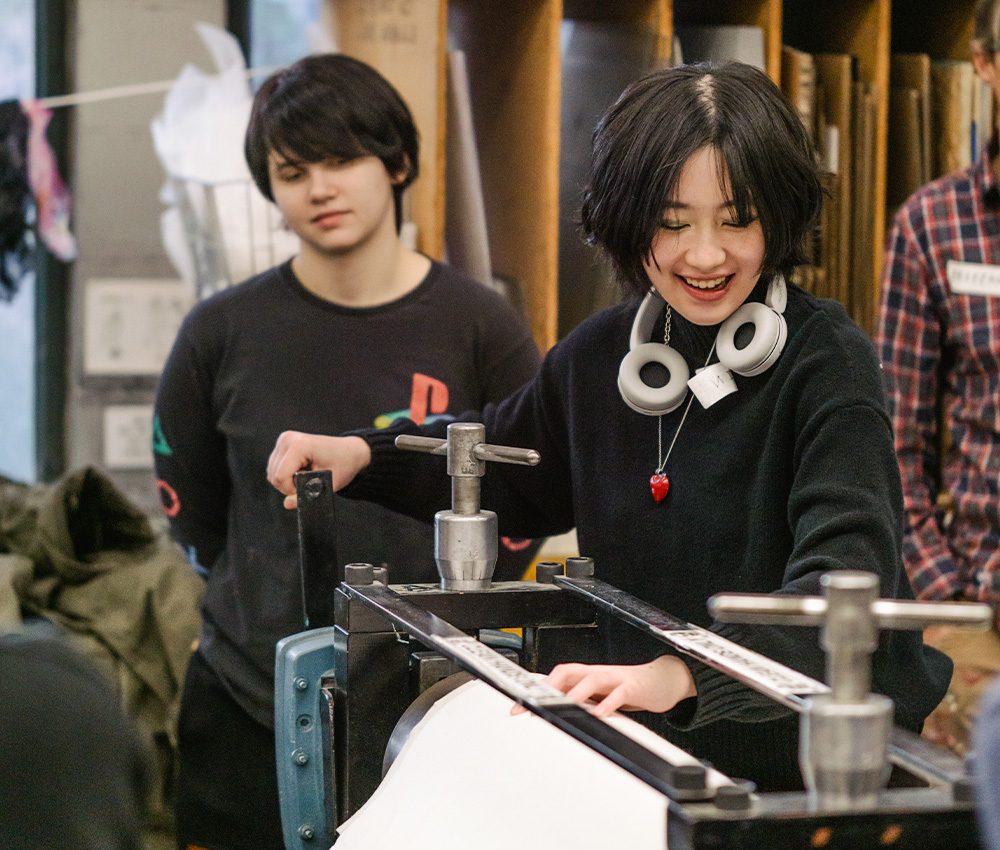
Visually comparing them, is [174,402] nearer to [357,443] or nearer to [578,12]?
[357,443]

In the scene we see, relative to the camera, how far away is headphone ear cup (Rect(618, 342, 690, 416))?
3.92 ft

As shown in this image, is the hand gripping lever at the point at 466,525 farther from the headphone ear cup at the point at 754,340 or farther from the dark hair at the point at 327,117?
the dark hair at the point at 327,117

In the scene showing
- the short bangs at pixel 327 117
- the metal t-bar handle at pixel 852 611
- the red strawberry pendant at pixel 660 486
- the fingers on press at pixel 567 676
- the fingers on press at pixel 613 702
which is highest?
the short bangs at pixel 327 117

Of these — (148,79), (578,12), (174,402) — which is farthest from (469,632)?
(148,79)

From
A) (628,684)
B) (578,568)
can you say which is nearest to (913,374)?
(578,568)

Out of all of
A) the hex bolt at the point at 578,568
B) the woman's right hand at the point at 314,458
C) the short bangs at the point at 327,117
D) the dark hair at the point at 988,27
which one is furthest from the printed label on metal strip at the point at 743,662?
the dark hair at the point at 988,27

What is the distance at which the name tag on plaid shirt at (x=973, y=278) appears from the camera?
82.5 inches

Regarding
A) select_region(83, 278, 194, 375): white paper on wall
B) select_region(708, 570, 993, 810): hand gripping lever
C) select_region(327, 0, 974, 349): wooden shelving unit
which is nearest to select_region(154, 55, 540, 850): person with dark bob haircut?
select_region(327, 0, 974, 349): wooden shelving unit

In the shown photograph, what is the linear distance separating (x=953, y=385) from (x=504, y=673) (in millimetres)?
1549

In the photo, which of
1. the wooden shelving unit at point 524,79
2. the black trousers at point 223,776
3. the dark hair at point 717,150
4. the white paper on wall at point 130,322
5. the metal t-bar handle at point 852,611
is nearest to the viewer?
the metal t-bar handle at point 852,611

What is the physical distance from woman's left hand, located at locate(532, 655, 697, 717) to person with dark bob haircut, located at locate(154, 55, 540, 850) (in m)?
0.91

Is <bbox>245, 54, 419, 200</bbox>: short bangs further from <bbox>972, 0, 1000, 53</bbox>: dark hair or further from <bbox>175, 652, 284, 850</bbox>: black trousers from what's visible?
<bbox>972, 0, 1000, 53</bbox>: dark hair

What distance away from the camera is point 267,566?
186cm

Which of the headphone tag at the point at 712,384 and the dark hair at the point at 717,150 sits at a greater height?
the dark hair at the point at 717,150
